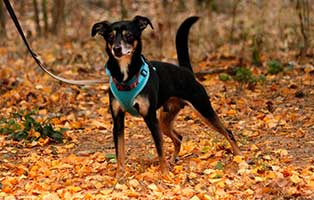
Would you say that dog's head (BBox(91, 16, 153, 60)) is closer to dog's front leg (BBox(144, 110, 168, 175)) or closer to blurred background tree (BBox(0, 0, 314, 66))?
dog's front leg (BBox(144, 110, 168, 175))

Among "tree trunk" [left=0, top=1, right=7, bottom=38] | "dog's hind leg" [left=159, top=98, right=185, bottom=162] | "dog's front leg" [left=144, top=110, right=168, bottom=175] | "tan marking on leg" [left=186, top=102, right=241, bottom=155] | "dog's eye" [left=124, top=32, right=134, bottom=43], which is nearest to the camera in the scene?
"dog's eye" [left=124, top=32, right=134, bottom=43]

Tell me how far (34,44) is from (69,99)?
4.32m

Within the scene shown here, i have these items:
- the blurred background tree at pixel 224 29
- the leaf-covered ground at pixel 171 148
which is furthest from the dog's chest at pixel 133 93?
the blurred background tree at pixel 224 29

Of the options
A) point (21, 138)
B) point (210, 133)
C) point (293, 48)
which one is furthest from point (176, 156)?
point (293, 48)

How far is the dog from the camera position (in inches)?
242

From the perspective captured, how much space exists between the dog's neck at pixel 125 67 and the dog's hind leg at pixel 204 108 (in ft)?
2.47

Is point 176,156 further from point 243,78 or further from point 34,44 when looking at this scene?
point 34,44

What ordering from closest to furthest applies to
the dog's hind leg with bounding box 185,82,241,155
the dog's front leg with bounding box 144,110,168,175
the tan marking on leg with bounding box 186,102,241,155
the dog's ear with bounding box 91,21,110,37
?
1. the dog's ear with bounding box 91,21,110,37
2. the dog's front leg with bounding box 144,110,168,175
3. the dog's hind leg with bounding box 185,82,241,155
4. the tan marking on leg with bounding box 186,102,241,155

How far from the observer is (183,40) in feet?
23.9

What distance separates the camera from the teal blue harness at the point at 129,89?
631 cm

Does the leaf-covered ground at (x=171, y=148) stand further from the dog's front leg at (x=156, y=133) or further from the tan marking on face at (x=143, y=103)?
the tan marking on face at (x=143, y=103)

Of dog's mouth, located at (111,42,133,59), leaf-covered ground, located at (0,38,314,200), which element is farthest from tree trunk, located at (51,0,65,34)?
dog's mouth, located at (111,42,133,59)

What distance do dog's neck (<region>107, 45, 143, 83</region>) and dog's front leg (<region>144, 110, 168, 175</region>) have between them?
38 cm

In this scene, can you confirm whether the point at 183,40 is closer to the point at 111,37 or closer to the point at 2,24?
the point at 111,37
